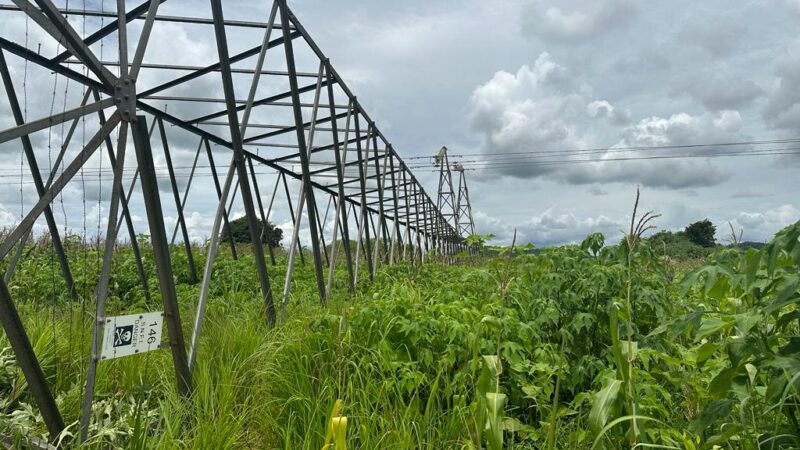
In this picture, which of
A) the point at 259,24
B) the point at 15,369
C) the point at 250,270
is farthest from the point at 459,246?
the point at 15,369

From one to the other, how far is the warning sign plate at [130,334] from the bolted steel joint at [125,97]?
1197 mm

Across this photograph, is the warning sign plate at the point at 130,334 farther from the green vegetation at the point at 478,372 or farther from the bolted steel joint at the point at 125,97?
the bolted steel joint at the point at 125,97

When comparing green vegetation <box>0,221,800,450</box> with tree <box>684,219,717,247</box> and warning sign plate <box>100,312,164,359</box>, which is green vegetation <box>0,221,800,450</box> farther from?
tree <box>684,219,717,247</box>

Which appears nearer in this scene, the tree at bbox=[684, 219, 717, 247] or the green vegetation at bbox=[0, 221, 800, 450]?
the green vegetation at bbox=[0, 221, 800, 450]

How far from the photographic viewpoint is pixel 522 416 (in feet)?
12.7

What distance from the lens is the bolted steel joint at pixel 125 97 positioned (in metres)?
3.21

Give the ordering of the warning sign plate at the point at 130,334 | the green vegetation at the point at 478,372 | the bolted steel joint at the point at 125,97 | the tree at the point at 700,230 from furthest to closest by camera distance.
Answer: the tree at the point at 700,230 < the bolted steel joint at the point at 125,97 < the warning sign plate at the point at 130,334 < the green vegetation at the point at 478,372

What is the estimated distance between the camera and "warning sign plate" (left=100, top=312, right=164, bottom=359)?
9.79 feet

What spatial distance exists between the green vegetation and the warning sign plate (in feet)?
0.98

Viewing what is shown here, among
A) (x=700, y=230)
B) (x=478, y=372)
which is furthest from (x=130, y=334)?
(x=700, y=230)

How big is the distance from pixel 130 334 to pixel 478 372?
7.35 feet

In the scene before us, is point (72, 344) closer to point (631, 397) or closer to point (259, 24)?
point (631, 397)

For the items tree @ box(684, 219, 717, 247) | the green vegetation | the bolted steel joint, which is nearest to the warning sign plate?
the green vegetation

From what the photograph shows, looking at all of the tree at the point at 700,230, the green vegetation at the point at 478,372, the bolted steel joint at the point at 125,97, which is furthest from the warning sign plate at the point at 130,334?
the tree at the point at 700,230
